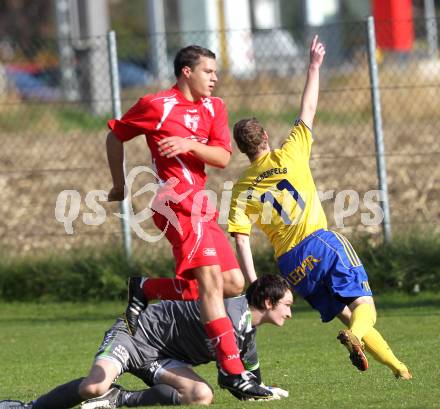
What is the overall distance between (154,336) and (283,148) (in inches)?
65.8

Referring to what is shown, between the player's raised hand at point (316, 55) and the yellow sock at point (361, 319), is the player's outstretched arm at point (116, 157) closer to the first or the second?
the player's raised hand at point (316, 55)

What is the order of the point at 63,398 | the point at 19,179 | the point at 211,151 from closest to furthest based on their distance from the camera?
1. the point at 63,398
2. the point at 211,151
3. the point at 19,179

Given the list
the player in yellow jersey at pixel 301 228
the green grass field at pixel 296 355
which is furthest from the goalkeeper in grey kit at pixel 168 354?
the player in yellow jersey at pixel 301 228

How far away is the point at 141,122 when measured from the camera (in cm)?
727

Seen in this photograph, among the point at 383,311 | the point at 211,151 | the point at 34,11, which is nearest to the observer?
the point at 211,151

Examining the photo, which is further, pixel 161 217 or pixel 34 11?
pixel 34 11

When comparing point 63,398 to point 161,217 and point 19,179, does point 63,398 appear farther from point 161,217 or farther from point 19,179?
point 19,179

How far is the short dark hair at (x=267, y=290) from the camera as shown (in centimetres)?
674

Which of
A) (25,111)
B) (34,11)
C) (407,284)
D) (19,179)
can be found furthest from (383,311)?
(34,11)

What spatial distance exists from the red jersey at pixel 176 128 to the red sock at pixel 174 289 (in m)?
0.59

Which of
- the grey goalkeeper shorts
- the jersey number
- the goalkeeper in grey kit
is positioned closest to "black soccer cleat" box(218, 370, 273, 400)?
the goalkeeper in grey kit

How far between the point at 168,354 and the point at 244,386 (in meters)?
0.51

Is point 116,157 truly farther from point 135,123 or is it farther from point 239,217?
point 239,217

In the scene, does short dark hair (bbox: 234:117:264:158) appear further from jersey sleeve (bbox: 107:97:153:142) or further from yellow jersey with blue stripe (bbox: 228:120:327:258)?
jersey sleeve (bbox: 107:97:153:142)
